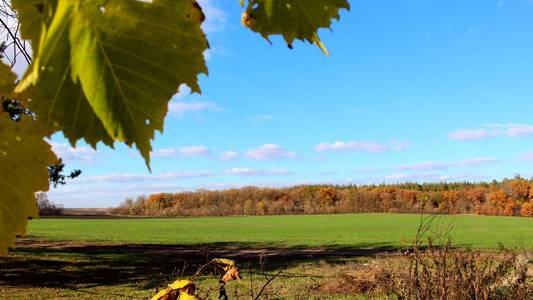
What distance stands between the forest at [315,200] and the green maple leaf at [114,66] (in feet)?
210

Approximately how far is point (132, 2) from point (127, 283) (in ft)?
53.0

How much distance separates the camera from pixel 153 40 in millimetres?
431

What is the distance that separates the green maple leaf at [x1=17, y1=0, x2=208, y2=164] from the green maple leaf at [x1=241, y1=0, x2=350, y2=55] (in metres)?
0.19

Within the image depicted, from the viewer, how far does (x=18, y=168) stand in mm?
633

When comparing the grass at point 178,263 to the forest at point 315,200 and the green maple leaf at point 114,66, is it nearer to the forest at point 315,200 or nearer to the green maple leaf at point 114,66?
the green maple leaf at point 114,66

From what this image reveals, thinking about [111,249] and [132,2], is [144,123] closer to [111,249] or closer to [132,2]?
[132,2]

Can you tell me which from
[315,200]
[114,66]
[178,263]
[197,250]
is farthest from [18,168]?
[315,200]

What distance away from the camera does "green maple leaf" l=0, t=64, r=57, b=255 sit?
2.02ft

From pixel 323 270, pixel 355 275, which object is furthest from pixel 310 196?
pixel 355 275

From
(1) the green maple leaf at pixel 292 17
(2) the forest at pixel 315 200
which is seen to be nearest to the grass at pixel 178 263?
(1) the green maple leaf at pixel 292 17

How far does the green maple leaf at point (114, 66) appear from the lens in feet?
1.30

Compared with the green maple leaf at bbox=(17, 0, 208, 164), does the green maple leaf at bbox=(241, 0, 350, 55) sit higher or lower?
higher

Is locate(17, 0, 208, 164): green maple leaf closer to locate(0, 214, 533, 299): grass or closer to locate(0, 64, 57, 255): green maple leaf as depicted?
locate(0, 64, 57, 255): green maple leaf

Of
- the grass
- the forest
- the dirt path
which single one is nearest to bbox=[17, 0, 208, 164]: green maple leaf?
the grass
